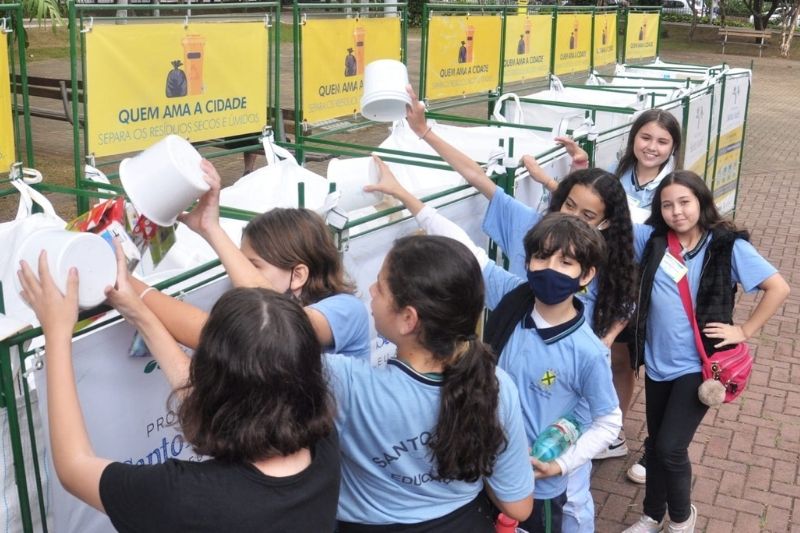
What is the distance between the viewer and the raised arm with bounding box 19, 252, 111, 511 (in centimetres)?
154

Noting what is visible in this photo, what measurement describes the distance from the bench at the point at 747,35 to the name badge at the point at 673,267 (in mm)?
27998

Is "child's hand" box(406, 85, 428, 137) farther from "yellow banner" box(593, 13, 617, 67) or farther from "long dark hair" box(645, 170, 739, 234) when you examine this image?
"yellow banner" box(593, 13, 617, 67)

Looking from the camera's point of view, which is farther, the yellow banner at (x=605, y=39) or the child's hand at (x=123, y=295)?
the yellow banner at (x=605, y=39)

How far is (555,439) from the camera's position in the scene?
8.08ft

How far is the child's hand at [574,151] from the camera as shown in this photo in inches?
161

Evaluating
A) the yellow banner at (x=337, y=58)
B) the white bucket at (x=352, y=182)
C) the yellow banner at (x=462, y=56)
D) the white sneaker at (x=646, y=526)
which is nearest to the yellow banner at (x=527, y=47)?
the yellow banner at (x=462, y=56)

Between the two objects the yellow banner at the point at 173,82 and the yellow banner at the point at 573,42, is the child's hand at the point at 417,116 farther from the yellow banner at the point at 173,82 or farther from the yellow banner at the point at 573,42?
the yellow banner at the point at 573,42

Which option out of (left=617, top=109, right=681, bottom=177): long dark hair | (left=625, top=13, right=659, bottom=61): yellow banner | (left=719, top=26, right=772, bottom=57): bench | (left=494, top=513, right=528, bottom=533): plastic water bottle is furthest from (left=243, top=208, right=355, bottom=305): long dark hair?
(left=719, top=26, right=772, bottom=57): bench

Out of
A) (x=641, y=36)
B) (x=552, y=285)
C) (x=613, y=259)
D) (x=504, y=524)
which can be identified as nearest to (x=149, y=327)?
(x=504, y=524)

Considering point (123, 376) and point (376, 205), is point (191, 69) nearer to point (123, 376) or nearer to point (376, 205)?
point (376, 205)

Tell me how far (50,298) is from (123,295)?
0.17 metres

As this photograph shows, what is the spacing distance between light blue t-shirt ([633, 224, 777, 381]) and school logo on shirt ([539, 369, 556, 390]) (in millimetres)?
985

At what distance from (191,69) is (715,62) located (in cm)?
2474

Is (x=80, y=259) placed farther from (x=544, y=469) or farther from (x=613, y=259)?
(x=613, y=259)
